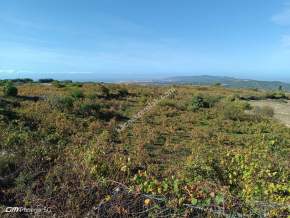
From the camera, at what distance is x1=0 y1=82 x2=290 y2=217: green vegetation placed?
6457 mm

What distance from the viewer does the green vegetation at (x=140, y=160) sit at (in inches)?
254

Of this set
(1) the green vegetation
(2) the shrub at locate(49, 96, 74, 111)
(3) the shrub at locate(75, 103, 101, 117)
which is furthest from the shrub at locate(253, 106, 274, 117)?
(2) the shrub at locate(49, 96, 74, 111)

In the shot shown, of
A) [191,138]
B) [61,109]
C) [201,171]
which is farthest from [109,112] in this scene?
[201,171]

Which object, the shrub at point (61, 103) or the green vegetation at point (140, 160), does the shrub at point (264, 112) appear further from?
the shrub at point (61, 103)

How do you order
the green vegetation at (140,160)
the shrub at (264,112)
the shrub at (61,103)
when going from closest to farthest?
the green vegetation at (140,160)
the shrub at (61,103)
the shrub at (264,112)

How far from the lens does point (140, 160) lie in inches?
454

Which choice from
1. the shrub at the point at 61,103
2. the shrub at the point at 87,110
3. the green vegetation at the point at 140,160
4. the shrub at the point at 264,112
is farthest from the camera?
the shrub at the point at 264,112

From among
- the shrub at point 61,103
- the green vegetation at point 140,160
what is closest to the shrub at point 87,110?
the green vegetation at point 140,160

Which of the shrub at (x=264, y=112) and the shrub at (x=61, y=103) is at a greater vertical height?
the shrub at (x=61, y=103)

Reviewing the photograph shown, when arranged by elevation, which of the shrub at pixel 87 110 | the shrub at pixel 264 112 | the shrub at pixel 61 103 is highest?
the shrub at pixel 61 103

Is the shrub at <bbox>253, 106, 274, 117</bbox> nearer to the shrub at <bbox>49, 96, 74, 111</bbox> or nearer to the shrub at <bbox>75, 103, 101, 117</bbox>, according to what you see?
the shrub at <bbox>75, 103, 101, 117</bbox>

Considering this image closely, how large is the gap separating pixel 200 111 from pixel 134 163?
1148 cm

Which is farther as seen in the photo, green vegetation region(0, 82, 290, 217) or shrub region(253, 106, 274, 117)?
shrub region(253, 106, 274, 117)

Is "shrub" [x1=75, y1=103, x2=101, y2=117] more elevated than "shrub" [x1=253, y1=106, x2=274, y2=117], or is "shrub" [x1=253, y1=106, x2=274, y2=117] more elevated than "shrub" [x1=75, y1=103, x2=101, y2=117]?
"shrub" [x1=75, y1=103, x2=101, y2=117]
